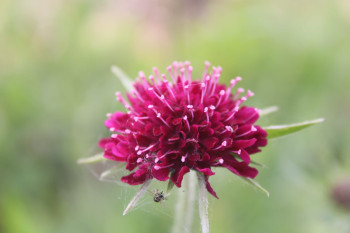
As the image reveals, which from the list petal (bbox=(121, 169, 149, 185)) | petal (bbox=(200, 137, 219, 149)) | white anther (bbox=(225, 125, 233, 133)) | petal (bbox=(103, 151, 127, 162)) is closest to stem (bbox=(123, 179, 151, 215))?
petal (bbox=(121, 169, 149, 185))

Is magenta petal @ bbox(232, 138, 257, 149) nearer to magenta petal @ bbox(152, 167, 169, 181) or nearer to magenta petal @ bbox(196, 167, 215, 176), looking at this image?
magenta petal @ bbox(196, 167, 215, 176)

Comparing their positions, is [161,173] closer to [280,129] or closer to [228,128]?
[228,128]

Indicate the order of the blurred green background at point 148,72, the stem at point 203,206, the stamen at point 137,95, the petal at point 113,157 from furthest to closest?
A: 1. the blurred green background at point 148,72
2. the stamen at point 137,95
3. the petal at point 113,157
4. the stem at point 203,206

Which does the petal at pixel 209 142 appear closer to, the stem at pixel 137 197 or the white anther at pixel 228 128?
the white anther at pixel 228 128

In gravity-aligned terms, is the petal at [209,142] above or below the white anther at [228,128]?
below

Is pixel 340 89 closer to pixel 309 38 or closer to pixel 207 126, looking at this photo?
pixel 309 38

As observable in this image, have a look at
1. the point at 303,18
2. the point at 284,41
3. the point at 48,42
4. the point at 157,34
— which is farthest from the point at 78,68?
the point at 303,18

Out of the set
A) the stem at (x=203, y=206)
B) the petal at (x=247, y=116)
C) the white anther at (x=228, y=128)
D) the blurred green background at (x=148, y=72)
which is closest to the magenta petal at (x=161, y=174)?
the stem at (x=203, y=206)
